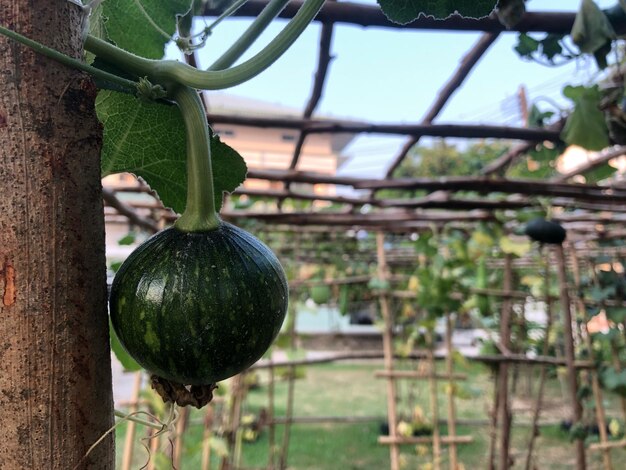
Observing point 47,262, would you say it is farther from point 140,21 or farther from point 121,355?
point 121,355

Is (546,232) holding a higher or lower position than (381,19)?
lower

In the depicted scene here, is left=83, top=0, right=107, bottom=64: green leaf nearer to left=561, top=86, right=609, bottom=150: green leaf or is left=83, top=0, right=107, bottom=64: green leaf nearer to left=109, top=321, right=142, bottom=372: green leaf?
left=109, top=321, right=142, bottom=372: green leaf

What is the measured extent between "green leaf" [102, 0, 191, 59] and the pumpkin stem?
0.24m

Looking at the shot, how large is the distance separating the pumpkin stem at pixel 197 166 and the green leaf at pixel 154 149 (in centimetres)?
10

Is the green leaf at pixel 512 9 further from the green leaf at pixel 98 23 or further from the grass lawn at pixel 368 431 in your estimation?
the grass lawn at pixel 368 431

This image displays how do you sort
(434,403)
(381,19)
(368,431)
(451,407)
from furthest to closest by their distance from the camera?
1. (368,431)
2. (434,403)
3. (451,407)
4. (381,19)

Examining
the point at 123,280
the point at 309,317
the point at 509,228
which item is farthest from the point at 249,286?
the point at 309,317

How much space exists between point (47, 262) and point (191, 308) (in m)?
0.16

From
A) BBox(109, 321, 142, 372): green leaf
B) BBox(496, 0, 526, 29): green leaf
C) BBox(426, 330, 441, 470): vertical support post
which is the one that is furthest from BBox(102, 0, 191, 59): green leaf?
BBox(426, 330, 441, 470): vertical support post

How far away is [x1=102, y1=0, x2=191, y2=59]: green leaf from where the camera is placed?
74cm

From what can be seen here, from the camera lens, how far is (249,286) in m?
0.60

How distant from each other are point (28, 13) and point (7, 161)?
0.14 meters

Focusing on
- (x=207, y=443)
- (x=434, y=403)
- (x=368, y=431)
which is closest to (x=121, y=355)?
(x=207, y=443)

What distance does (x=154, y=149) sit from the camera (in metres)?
0.70
